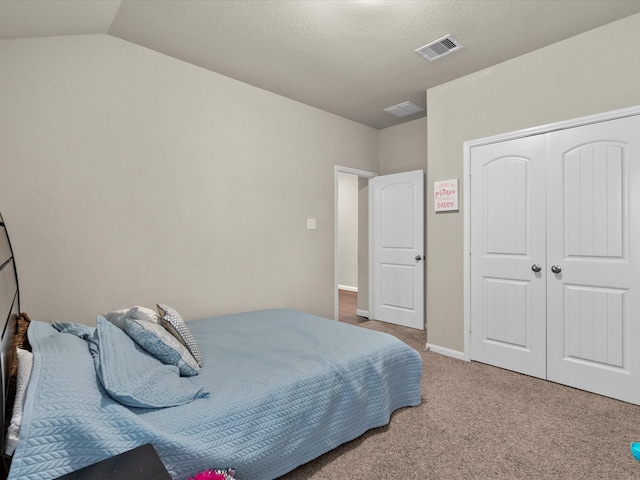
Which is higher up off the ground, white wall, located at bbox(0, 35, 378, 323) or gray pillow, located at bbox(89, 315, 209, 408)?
white wall, located at bbox(0, 35, 378, 323)

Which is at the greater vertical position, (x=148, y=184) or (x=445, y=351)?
(x=148, y=184)

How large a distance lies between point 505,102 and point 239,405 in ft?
10.3

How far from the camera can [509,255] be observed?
299cm

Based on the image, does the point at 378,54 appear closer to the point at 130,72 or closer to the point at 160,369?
the point at 130,72

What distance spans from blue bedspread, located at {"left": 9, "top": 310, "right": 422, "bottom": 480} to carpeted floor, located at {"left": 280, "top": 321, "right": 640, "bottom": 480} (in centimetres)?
13

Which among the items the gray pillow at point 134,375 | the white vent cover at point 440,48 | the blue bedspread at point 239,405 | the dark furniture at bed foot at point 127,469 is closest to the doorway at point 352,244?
the white vent cover at point 440,48

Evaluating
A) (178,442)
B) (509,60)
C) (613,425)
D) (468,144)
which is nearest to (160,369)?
(178,442)

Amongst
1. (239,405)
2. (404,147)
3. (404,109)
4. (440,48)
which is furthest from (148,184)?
(404,147)

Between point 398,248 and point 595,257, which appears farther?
point 398,248

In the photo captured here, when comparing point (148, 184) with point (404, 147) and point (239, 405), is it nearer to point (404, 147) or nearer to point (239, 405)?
point (239, 405)

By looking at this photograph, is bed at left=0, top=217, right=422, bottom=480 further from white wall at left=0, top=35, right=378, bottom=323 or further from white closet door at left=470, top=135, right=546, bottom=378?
white closet door at left=470, top=135, right=546, bottom=378

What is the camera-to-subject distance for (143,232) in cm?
270

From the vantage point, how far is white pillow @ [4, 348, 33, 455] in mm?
1012

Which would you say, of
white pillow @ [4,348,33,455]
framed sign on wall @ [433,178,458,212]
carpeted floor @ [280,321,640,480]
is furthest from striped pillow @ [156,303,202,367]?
framed sign on wall @ [433,178,458,212]
